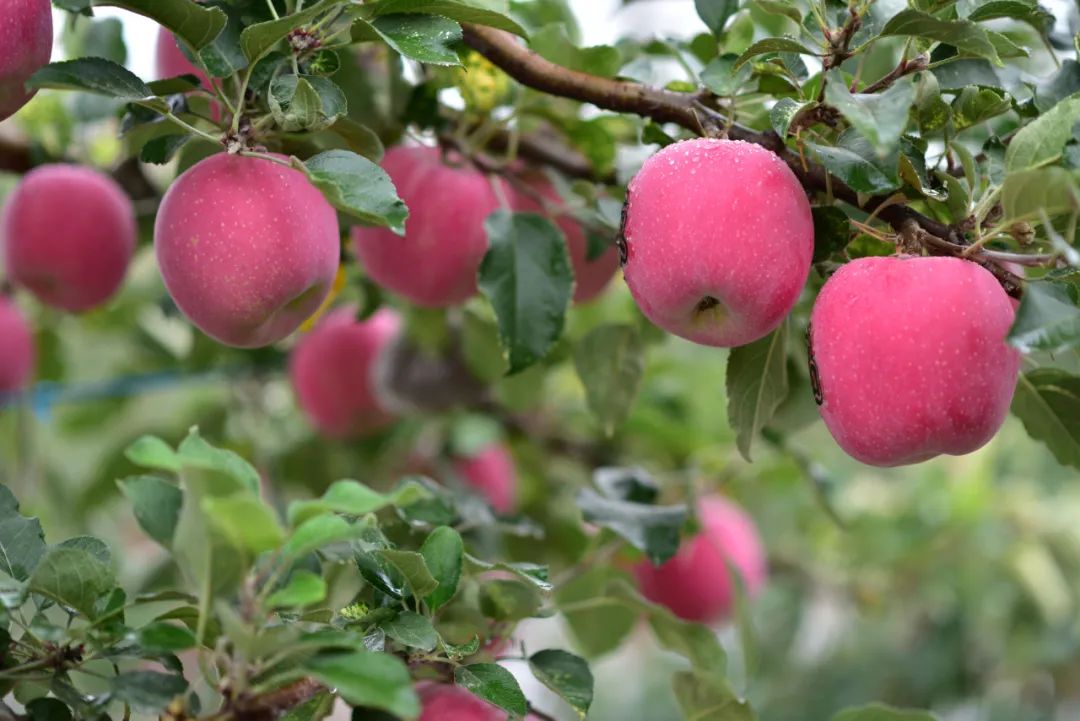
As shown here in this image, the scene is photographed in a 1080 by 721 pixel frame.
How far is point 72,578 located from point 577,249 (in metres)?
0.54

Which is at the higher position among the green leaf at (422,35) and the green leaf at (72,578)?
the green leaf at (422,35)

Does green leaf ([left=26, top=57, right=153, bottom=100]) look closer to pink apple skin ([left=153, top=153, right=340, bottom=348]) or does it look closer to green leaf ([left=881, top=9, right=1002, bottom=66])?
pink apple skin ([left=153, top=153, right=340, bottom=348])

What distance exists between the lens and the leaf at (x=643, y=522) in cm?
90

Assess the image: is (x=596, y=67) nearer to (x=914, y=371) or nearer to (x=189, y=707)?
(x=914, y=371)

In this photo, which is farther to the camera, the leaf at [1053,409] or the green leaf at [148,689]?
the leaf at [1053,409]

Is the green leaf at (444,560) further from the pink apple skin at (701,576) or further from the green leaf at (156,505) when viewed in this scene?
the pink apple skin at (701,576)

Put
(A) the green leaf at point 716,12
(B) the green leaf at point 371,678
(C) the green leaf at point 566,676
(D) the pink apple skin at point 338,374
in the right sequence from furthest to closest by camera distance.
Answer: (D) the pink apple skin at point 338,374 < (A) the green leaf at point 716,12 < (C) the green leaf at point 566,676 < (B) the green leaf at point 371,678

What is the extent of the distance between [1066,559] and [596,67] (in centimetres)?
132

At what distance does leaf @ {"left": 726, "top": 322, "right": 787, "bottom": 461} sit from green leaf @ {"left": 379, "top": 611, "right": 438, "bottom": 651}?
0.24m

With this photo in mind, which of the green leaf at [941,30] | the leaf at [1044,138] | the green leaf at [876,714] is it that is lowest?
the green leaf at [876,714]

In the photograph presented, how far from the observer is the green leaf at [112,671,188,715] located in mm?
543

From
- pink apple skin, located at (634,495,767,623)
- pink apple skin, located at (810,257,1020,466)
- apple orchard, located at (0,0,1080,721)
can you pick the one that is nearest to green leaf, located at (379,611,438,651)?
apple orchard, located at (0,0,1080,721)

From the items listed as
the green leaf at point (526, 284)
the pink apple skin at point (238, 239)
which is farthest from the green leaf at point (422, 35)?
the green leaf at point (526, 284)

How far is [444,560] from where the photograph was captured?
64 centimetres
